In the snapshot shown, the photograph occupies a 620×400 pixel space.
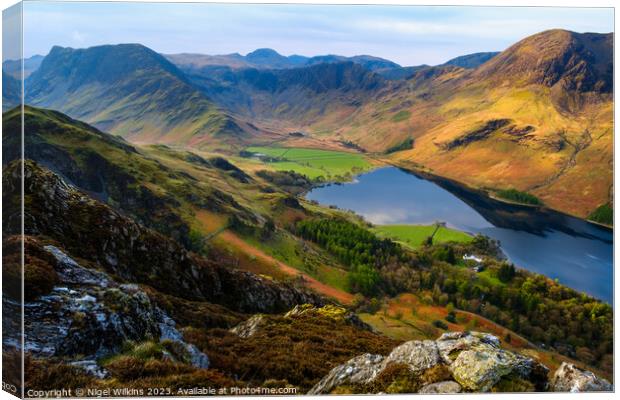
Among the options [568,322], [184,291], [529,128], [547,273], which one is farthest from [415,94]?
[184,291]

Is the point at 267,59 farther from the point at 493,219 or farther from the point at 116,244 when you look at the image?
the point at 116,244

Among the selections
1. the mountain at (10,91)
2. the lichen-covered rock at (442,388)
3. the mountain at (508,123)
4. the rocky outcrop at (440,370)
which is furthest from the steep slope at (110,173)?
the mountain at (508,123)

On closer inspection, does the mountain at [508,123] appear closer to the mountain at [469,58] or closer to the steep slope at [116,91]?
the mountain at [469,58]

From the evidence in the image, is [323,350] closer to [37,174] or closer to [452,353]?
[452,353]


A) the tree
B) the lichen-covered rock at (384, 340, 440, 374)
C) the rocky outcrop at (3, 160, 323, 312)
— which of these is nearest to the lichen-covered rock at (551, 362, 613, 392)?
the lichen-covered rock at (384, 340, 440, 374)

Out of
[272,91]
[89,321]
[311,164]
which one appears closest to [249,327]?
[89,321]

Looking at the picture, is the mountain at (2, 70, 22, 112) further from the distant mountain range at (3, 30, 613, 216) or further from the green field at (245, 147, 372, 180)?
the green field at (245, 147, 372, 180)

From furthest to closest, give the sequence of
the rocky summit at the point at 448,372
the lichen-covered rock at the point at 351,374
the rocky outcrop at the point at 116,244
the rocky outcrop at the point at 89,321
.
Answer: the rocky outcrop at the point at 116,244 → the lichen-covered rock at the point at 351,374 → the rocky summit at the point at 448,372 → the rocky outcrop at the point at 89,321
